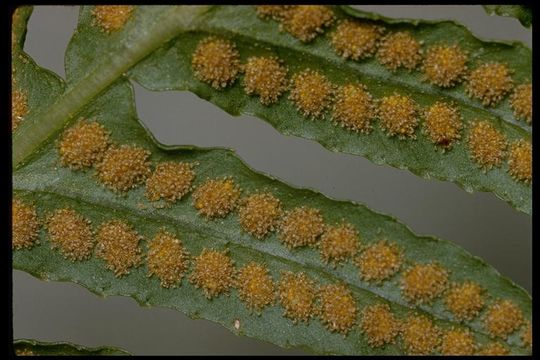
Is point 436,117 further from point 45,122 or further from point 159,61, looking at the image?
point 45,122

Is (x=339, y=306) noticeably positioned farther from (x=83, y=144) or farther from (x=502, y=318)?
(x=83, y=144)

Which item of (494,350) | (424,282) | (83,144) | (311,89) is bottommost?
(494,350)

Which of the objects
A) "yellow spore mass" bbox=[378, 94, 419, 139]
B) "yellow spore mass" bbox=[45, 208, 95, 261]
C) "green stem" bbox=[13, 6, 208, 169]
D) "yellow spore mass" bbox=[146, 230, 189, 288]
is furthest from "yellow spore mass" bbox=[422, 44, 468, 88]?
"yellow spore mass" bbox=[45, 208, 95, 261]

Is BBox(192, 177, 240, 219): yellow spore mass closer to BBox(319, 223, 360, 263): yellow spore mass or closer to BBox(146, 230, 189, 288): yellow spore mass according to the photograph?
BBox(146, 230, 189, 288): yellow spore mass

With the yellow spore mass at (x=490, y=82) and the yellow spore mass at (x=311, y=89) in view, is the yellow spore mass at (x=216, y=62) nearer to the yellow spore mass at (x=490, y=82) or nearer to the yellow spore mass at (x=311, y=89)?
the yellow spore mass at (x=311, y=89)

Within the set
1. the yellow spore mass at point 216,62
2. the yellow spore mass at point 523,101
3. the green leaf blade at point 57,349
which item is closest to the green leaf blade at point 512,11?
the yellow spore mass at point 523,101

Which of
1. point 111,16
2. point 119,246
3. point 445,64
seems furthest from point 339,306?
point 111,16
